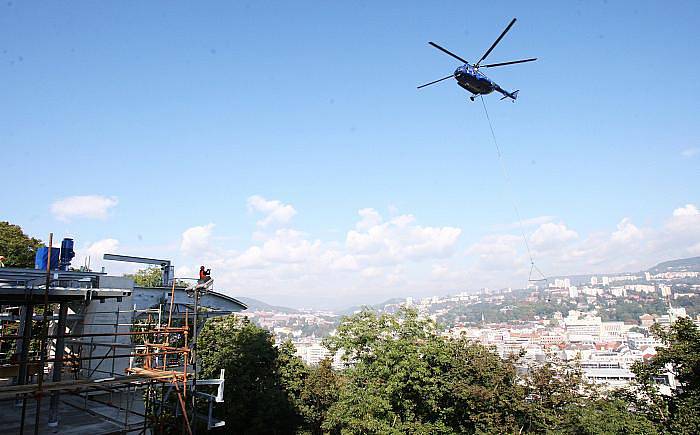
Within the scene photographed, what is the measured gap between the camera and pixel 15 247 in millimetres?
29734

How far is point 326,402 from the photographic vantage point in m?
24.4

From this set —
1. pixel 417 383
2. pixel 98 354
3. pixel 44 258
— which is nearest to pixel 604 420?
pixel 417 383

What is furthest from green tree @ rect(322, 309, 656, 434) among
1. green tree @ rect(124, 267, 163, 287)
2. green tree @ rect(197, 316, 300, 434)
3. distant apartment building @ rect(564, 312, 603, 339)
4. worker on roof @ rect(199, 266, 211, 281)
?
distant apartment building @ rect(564, 312, 603, 339)

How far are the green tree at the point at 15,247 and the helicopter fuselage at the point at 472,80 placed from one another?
2812cm

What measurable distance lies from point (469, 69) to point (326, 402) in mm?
17950

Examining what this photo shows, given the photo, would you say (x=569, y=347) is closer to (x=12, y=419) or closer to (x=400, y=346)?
(x=400, y=346)

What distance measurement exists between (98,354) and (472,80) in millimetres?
16969

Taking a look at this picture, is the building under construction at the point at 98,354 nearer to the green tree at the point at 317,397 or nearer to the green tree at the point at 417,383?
the green tree at the point at 317,397

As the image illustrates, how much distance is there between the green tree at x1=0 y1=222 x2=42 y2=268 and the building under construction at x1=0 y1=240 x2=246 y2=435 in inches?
455

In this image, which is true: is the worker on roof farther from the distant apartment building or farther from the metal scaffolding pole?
the distant apartment building

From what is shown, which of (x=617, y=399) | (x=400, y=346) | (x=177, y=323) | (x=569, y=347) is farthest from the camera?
(x=569, y=347)

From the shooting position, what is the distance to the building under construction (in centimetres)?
959

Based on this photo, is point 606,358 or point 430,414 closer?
point 430,414

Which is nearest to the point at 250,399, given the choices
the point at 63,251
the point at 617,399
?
the point at 63,251
